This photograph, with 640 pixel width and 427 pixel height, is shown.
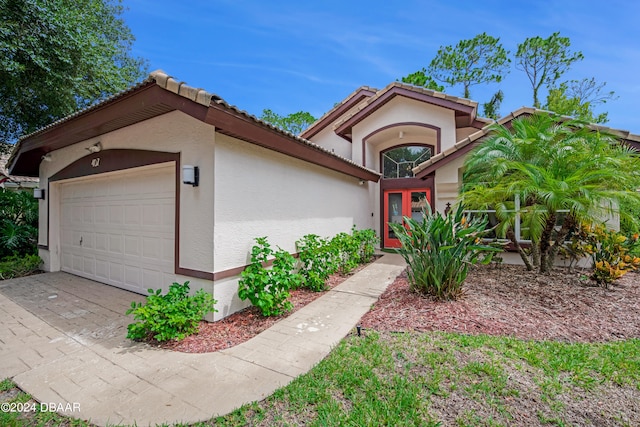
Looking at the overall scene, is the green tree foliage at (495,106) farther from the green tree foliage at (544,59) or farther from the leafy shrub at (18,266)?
the leafy shrub at (18,266)

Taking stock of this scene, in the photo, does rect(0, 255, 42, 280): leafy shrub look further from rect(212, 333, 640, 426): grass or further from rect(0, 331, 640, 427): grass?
rect(212, 333, 640, 426): grass

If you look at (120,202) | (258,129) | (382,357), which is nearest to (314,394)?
(382,357)

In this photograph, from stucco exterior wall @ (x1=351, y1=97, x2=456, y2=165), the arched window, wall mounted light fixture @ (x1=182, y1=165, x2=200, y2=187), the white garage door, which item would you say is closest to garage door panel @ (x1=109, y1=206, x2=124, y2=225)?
the white garage door

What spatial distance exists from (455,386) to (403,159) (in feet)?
35.7

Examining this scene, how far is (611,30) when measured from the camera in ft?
28.1

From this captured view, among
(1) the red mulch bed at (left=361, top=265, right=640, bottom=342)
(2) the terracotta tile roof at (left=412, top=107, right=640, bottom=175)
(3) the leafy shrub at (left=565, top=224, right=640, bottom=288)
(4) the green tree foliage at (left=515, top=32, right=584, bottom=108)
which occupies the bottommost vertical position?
(1) the red mulch bed at (left=361, top=265, right=640, bottom=342)

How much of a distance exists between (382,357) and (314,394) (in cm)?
106

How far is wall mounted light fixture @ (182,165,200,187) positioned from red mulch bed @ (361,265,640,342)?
147 inches

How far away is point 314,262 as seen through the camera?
6.83m

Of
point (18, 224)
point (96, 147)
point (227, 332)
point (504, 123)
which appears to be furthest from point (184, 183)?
point (504, 123)

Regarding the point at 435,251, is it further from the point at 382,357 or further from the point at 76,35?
the point at 76,35

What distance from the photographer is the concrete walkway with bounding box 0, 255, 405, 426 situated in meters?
2.82

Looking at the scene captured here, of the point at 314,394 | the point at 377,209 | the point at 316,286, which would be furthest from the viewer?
the point at 377,209

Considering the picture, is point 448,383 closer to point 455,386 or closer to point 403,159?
point 455,386
